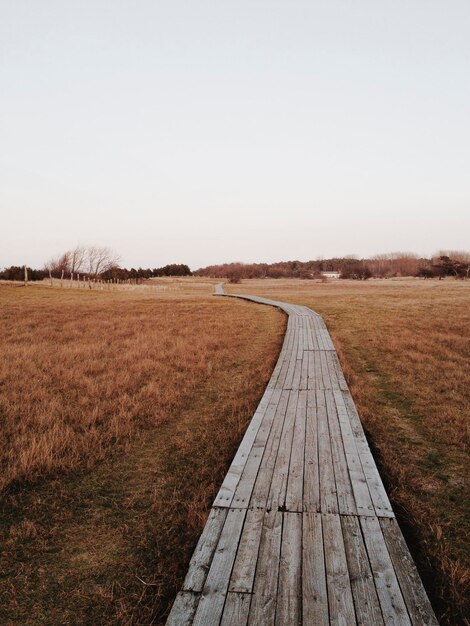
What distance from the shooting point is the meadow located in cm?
312

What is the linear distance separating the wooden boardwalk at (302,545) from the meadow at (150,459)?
439 mm

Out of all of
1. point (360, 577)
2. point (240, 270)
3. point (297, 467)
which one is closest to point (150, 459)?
point (297, 467)

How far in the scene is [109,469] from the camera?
5.09 metres

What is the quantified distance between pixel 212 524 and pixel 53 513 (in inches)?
80.7

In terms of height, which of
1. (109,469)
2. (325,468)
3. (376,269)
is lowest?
(109,469)

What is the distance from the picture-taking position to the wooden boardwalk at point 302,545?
2.48 m

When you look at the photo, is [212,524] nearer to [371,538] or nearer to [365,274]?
[371,538]

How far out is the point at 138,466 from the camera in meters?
5.19

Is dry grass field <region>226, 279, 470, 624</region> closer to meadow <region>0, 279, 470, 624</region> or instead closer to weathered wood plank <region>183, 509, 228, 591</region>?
meadow <region>0, 279, 470, 624</region>

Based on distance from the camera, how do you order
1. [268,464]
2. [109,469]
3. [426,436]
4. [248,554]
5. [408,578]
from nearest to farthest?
[408,578] → [248,554] → [268,464] → [109,469] → [426,436]

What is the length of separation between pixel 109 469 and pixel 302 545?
3144 mm

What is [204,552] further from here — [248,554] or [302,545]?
[302,545]

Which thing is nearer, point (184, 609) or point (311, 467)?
point (184, 609)

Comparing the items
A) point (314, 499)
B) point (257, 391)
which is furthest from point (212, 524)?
point (257, 391)
